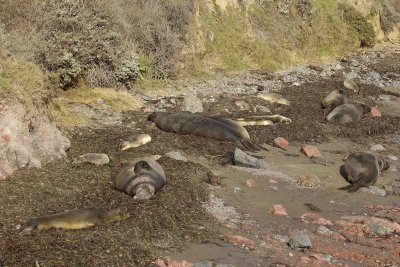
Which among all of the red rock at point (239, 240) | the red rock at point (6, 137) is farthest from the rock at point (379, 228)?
the red rock at point (6, 137)

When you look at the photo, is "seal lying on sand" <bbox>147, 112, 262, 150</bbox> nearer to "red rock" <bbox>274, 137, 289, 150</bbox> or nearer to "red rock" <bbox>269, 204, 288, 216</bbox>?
"red rock" <bbox>274, 137, 289, 150</bbox>

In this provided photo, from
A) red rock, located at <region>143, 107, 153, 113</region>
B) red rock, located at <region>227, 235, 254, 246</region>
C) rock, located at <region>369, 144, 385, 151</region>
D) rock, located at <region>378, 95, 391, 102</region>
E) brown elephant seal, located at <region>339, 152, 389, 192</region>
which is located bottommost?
rock, located at <region>378, 95, 391, 102</region>

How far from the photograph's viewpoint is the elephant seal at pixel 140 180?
7.56 m

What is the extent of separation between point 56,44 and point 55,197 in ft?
21.2

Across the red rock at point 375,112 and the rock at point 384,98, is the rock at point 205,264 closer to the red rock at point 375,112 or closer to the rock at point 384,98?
the red rock at point 375,112

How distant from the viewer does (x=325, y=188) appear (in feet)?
30.3

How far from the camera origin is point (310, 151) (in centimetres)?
1107

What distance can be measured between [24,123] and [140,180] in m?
2.29

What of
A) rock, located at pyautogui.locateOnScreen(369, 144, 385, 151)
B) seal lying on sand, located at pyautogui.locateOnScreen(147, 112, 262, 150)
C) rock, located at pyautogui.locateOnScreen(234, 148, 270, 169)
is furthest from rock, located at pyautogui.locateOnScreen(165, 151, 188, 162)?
rock, located at pyautogui.locateOnScreen(369, 144, 385, 151)

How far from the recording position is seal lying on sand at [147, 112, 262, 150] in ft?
36.2

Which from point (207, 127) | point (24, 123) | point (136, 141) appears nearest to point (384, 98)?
point (207, 127)

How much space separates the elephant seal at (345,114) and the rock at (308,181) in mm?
4739

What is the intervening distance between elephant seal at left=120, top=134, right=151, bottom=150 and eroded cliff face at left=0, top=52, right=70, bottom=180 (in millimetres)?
1097

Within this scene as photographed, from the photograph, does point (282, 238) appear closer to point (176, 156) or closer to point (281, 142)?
point (176, 156)
